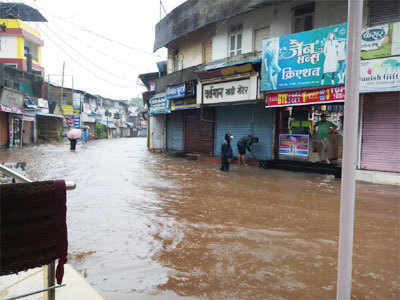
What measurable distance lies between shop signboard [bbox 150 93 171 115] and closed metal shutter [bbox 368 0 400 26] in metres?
11.6

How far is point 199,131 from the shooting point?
17609 millimetres

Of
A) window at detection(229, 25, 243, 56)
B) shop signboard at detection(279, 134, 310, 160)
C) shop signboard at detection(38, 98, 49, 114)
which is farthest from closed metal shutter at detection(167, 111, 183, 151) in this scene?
shop signboard at detection(38, 98, 49, 114)

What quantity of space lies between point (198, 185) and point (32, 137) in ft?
88.0

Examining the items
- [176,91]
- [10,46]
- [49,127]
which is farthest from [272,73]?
[10,46]

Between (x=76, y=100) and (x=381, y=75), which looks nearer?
(x=381, y=75)

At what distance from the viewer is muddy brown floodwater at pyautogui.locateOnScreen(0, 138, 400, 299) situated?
3.07 m

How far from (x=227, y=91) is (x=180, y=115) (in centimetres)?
659

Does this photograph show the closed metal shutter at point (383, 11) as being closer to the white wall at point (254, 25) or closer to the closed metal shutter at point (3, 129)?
the white wall at point (254, 25)

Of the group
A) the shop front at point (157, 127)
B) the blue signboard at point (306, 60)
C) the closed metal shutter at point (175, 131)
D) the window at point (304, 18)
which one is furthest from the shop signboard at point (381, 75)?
the shop front at point (157, 127)

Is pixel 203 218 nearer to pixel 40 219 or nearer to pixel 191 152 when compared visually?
pixel 40 219

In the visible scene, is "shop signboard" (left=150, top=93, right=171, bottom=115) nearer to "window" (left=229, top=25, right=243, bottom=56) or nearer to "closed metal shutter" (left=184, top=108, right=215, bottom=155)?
"closed metal shutter" (left=184, top=108, right=215, bottom=155)

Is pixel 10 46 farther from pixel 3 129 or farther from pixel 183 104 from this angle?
pixel 183 104

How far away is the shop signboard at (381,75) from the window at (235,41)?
21.1 feet

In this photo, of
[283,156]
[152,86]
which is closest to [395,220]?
[283,156]
